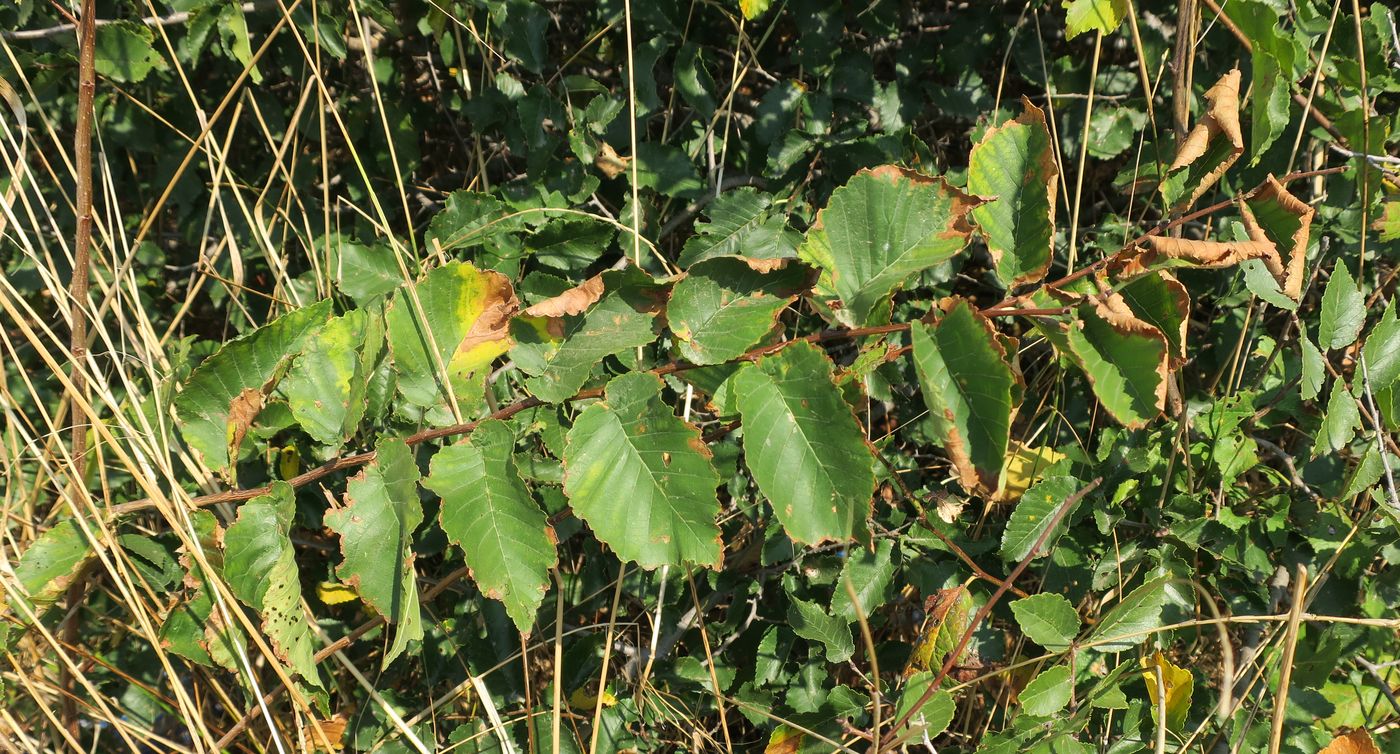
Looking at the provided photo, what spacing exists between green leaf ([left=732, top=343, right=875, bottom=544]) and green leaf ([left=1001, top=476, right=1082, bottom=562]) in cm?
52

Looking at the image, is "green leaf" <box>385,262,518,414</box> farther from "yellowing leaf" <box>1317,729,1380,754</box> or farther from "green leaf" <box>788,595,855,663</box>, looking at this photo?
"yellowing leaf" <box>1317,729,1380,754</box>

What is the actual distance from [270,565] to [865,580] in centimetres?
78

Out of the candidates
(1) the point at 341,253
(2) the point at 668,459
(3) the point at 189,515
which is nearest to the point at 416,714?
(3) the point at 189,515

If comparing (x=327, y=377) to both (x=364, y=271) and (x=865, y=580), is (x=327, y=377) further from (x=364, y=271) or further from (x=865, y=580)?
(x=865, y=580)

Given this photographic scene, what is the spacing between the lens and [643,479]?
97cm

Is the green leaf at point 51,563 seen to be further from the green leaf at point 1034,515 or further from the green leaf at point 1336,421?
the green leaf at point 1336,421

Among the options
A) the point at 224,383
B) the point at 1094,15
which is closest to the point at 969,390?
the point at 1094,15

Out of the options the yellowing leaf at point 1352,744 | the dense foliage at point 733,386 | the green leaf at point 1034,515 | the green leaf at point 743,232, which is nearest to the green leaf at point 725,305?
the dense foliage at point 733,386

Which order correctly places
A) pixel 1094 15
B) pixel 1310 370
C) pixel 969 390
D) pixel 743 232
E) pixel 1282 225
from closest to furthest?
pixel 969 390 → pixel 1282 225 → pixel 1310 370 → pixel 1094 15 → pixel 743 232

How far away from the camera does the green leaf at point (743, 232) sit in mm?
1485

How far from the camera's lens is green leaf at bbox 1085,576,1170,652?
3.94ft

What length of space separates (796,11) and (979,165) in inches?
27.4

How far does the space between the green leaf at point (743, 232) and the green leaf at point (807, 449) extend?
0.55 meters

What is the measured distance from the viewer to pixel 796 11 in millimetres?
1598
